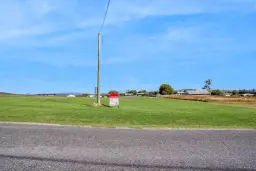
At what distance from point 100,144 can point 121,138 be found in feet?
3.96

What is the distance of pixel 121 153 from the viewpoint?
Answer: 6.28m

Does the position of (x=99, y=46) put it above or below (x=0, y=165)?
above

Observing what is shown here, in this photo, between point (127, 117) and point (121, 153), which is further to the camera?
point (127, 117)

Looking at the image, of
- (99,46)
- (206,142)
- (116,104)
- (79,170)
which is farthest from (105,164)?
(99,46)

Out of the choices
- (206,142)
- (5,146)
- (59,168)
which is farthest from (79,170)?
(206,142)

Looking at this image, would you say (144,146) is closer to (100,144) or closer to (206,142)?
(100,144)

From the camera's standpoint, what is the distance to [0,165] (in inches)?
203

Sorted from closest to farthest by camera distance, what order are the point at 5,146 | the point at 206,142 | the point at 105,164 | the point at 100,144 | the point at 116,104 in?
1. the point at 105,164
2. the point at 5,146
3. the point at 100,144
4. the point at 206,142
5. the point at 116,104

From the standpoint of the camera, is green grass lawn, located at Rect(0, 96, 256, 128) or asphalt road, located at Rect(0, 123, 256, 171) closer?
asphalt road, located at Rect(0, 123, 256, 171)

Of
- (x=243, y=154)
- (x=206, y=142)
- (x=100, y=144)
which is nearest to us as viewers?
(x=243, y=154)

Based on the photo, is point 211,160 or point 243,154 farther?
point 243,154

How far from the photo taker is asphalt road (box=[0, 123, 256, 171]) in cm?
525

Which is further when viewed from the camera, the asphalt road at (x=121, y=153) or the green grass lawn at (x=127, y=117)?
the green grass lawn at (x=127, y=117)

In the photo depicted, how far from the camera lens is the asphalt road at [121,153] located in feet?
17.2
